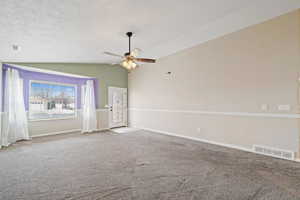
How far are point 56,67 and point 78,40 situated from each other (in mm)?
2290

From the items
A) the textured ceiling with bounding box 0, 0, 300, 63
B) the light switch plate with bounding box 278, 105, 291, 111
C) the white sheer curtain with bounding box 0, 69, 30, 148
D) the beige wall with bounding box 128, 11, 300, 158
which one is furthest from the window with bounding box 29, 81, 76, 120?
the light switch plate with bounding box 278, 105, 291, 111

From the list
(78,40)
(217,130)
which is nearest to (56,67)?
(78,40)

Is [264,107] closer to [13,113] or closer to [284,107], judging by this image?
[284,107]

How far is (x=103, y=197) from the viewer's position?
6.38ft

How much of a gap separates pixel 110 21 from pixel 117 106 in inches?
185

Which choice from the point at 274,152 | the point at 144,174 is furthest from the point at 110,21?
the point at 274,152

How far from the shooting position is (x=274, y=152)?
3357mm

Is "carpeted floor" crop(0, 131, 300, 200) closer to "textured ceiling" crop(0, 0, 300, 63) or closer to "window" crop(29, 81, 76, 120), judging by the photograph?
"window" crop(29, 81, 76, 120)

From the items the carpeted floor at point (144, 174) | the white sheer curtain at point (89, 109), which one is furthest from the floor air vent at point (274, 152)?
the white sheer curtain at point (89, 109)

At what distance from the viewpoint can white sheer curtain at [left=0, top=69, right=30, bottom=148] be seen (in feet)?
14.1

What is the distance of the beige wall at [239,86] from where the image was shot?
3.21 m

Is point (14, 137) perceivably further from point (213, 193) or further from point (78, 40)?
point (213, 193)

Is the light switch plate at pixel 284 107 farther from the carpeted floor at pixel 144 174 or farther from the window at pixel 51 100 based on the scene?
the window at pixel 51 100

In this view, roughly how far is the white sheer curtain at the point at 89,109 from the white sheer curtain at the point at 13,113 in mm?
1842
